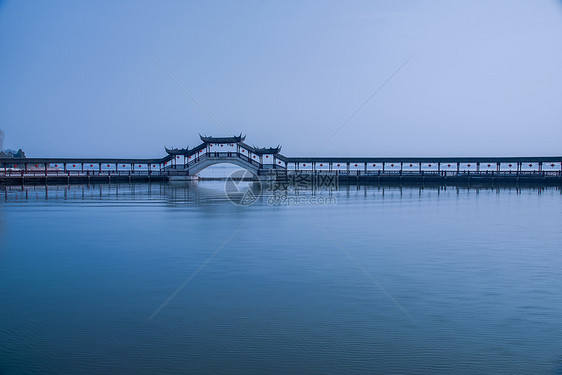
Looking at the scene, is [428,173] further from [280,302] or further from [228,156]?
[280,302]

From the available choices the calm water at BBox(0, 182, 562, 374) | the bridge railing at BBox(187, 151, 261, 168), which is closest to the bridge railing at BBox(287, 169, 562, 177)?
the bridge railing at BBox(187, 151, 261, 168)

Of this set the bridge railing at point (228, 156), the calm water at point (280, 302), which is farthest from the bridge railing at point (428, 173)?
the calm water at point (280, 302)

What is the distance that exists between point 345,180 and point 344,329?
168ft

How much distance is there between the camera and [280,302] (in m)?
7.62

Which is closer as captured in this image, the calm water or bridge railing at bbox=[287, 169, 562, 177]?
the calm water

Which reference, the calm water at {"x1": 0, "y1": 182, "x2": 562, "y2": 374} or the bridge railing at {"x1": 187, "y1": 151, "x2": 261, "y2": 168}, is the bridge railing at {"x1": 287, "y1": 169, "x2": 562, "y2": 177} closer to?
the bridge railing at {"x1": 187, "y1": 151, "x2": 261, "y2": 168}

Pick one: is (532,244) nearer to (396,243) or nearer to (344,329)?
(396,243)

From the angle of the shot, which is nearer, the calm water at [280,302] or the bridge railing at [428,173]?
the calm water at [280,302]

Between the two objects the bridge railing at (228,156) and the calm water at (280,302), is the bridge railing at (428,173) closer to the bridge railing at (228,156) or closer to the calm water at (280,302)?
the bridge railing at (228,156)

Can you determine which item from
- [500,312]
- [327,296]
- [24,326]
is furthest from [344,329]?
[24,326]

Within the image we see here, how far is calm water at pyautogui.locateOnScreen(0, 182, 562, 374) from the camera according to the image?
543 cm

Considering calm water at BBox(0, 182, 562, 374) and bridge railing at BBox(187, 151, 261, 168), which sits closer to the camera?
calm water at BBox(0, 182, 562, 374)

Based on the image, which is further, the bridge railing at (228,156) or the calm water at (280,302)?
the bridge railing at (228,156)

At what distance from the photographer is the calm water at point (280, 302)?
5.43 metres
